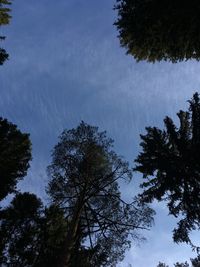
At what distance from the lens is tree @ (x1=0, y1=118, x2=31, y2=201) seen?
15.5m

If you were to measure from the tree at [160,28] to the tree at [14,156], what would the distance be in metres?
7.20

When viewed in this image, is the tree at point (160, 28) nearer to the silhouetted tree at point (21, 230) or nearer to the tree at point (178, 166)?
the tree at point (178, 166)

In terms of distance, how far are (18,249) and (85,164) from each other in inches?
238

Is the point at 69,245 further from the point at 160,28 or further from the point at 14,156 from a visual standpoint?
the point at 160,28

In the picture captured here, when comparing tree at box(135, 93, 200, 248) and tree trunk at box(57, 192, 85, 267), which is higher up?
tree at box(135, 93, 200, 248)

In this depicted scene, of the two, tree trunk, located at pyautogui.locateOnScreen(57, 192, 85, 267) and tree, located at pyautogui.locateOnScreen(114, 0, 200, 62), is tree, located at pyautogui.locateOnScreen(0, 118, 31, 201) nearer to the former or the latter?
tree trunk, located at pyautogui.locateOnScreen(57, 192, 85, 267)

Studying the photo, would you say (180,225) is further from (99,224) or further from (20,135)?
(20,135)

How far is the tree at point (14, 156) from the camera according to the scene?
1549 cm

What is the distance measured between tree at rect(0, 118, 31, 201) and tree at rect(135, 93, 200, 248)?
7040 millimetres

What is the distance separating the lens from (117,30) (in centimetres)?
1402

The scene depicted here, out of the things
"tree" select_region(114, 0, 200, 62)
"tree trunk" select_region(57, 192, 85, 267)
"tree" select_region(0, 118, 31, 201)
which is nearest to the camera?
"tree" select_region(114, 0, 200, 62)

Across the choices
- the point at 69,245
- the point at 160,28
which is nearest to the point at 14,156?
the point at 69,245

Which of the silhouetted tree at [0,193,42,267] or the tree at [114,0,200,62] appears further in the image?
the silhouetted tree at [0,193,42,267]

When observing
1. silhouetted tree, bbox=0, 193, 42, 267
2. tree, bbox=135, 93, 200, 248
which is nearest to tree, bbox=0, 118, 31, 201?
silhouetted tree, bbox=0, 193, 42, 267
